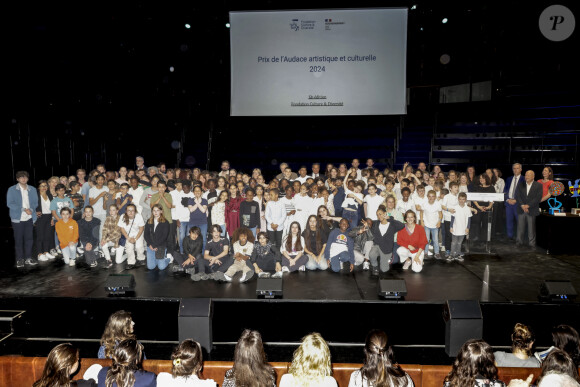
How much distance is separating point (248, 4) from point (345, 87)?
4.10 meters

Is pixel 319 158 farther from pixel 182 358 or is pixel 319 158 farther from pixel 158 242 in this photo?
pixel 182 358

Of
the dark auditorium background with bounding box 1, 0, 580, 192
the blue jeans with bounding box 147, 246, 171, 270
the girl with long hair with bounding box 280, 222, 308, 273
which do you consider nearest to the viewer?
the girl with long hair with bounding box 280, 222, 308, 273

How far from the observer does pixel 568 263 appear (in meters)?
8.20

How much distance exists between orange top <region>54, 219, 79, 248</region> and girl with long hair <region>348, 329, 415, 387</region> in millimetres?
6591

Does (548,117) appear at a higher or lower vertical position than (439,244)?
higher

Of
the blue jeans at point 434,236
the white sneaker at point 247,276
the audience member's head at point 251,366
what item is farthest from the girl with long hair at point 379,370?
the blue jeans at point 434,236

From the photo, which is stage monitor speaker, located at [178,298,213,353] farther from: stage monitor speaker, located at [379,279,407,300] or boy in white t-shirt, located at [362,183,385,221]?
boy in white t-shirt, located at [362,183,385,221]

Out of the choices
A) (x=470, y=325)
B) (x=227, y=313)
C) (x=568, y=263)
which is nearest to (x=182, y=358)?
Result: (x=227, y=313)

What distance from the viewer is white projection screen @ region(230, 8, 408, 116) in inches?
485

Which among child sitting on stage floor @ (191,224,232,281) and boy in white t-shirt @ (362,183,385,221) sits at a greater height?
boy in white t-shirt @ (362,183,385,221)

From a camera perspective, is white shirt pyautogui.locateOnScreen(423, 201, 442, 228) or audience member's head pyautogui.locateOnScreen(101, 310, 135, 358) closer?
audience member's head pyautogui.locateOnScreen(101, 310, 135, 358)

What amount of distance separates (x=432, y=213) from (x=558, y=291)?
2622 mm

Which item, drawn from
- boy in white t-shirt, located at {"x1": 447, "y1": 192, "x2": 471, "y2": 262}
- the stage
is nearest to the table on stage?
boy in white t-shirt, located at {"x1": 447, "y1": 192, "x2": 471, "y2": 262}

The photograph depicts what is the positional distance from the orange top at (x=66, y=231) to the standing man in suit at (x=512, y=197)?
357 inches
